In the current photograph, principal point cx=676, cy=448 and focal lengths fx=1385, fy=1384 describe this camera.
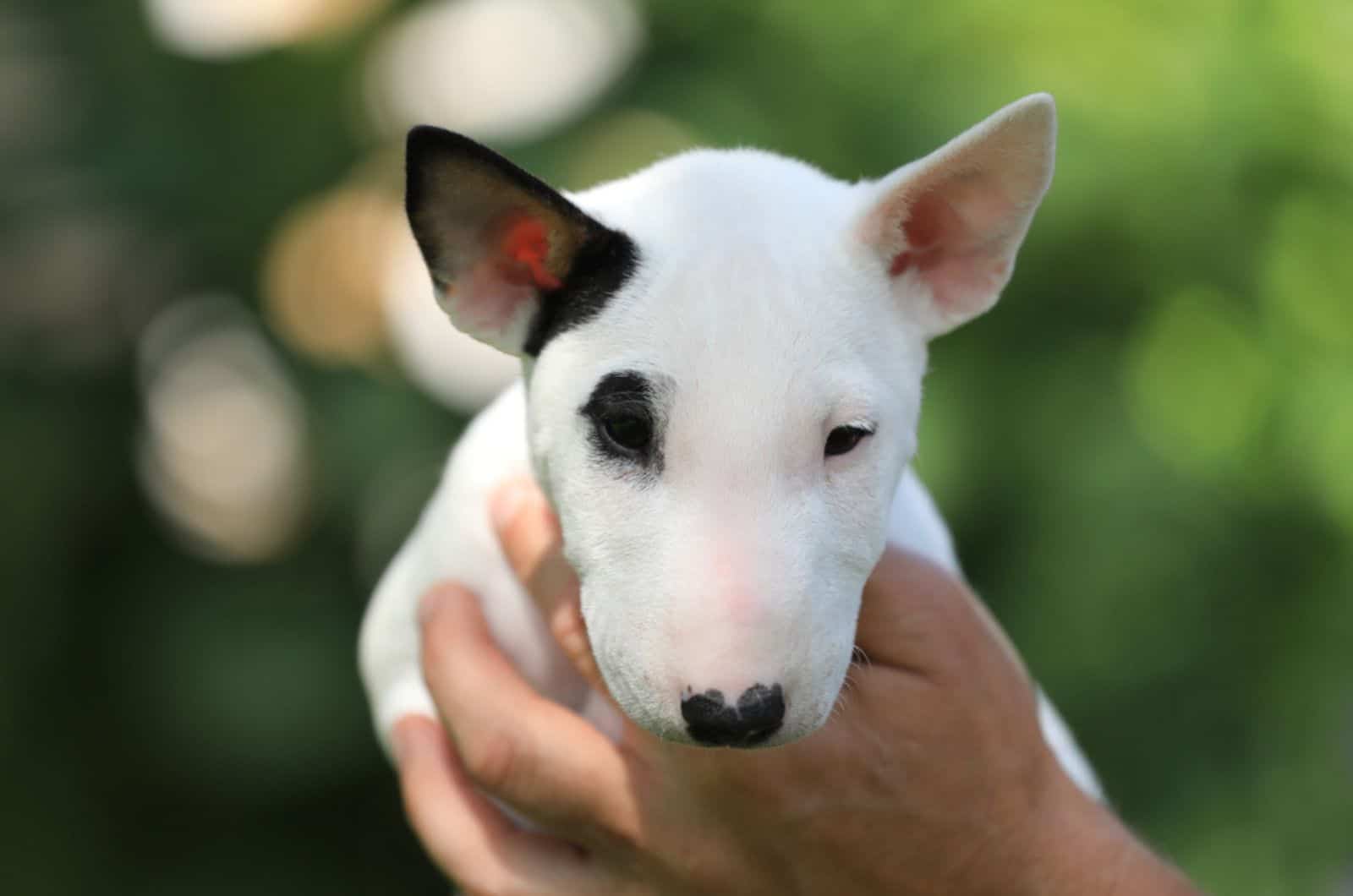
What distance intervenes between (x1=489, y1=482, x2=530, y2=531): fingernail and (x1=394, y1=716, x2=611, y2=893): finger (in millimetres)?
420

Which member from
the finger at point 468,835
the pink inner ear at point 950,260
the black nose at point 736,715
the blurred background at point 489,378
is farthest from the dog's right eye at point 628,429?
the blurred background at point 489,378

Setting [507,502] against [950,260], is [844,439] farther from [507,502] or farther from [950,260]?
[507,502]

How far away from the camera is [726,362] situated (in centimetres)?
158

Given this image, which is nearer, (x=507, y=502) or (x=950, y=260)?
(x=950, y=260)

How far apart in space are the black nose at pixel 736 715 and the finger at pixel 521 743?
54cm

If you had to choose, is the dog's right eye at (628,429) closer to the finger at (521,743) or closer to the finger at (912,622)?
the finger at (912,622)

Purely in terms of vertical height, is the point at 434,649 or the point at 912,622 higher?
the point at 912,622

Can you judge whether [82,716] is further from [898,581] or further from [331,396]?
[898,581]

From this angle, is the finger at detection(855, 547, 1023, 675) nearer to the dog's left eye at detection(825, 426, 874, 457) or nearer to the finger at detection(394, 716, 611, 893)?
the dog's left eye at detection(825, 426, 874, 457)

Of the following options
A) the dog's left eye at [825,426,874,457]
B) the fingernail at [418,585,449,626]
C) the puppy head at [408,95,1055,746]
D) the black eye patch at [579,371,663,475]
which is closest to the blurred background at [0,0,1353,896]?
the fingernail at [418,585,449,626]

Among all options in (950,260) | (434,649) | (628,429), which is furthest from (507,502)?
(950,260)

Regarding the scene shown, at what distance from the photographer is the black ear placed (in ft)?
5.51

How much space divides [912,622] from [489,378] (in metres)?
1.74

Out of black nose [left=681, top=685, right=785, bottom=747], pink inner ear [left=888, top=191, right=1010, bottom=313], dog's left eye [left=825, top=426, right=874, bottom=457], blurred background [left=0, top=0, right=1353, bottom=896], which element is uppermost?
pink inner ear [left=888, top=191, right=1010, bottom=313]
